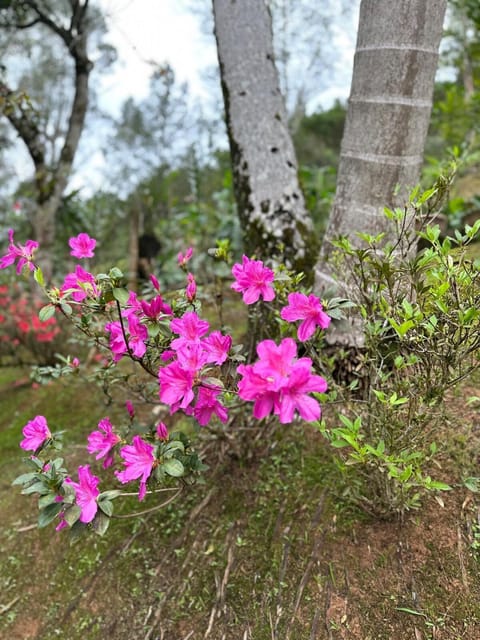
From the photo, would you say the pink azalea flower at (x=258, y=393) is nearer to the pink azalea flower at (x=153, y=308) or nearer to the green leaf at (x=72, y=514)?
the pink azalea flower at (x=153, y=308)

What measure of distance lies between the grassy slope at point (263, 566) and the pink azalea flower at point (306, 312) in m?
0.77

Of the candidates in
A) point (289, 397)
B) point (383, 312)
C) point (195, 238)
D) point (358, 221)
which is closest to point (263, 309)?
point (358, 221)

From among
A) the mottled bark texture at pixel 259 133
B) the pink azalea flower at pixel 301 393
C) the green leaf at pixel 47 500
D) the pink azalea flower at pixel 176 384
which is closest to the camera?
the pink azalea flower at pixel 301 393

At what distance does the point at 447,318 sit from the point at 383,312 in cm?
14

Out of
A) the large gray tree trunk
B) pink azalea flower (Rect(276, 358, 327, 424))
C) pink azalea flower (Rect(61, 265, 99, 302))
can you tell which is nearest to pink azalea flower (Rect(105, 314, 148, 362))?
pink azalea flower (Rect(61, 265, 99, 302))

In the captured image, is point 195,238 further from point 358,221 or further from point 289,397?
point 289,397

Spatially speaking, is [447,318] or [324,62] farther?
[324,62]

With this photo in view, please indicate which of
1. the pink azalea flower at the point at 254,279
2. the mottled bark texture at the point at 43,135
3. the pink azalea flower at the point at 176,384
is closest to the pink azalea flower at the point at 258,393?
the pink azalea flower at the point at 176,384

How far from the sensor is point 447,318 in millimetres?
1022

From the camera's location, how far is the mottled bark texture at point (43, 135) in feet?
15.5

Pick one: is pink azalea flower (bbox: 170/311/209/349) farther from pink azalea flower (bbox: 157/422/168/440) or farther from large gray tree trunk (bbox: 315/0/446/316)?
large gray tree trunk (bbox: 315/0/446/316)

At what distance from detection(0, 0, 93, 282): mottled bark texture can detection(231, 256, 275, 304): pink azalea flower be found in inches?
162

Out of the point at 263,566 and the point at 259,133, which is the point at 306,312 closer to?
the point at 263,566

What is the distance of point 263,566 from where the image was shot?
1.39 m
